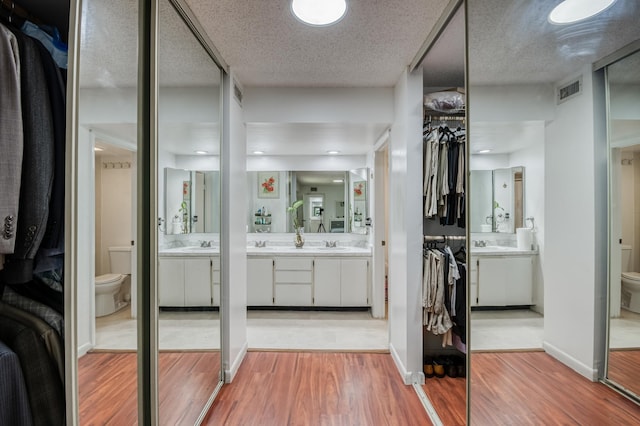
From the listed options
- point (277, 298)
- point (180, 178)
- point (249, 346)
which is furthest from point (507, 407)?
point (277, 298)

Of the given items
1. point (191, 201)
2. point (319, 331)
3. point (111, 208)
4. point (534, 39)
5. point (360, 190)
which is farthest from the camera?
point (360, 190)

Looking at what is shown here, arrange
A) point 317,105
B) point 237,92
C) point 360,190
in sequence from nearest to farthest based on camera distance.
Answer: point 237,92
point 317,105
point 360,190

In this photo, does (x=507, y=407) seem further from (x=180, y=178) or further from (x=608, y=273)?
(x=180, y=178)

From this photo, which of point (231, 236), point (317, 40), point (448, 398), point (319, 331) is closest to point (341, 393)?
point (448, 398)

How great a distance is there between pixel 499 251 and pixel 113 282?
1582 millimetres

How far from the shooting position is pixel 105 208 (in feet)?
3.42

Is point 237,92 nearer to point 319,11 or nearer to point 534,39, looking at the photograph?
point 319,11

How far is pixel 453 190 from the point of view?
2.13m

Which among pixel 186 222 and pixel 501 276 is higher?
pixel 186 222

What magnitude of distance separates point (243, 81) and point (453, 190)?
6.33ft

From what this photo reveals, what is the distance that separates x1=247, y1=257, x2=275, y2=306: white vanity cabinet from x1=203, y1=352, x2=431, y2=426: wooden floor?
3.84ft

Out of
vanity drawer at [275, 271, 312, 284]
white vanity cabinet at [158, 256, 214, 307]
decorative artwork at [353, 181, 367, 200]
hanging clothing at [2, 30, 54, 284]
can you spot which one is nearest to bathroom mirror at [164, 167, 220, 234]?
white vanity cabinet at [158, 256, 214, 307]

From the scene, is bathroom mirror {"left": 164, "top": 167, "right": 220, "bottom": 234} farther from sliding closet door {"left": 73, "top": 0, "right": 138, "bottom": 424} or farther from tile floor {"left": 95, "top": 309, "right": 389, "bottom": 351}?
tile floor {"left": 95, "top": 309, "right": 389, "bottom": 351}

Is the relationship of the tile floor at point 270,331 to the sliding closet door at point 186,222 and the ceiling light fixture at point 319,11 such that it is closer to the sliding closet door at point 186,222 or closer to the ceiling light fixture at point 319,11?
the sliding closet door at point 186,222
